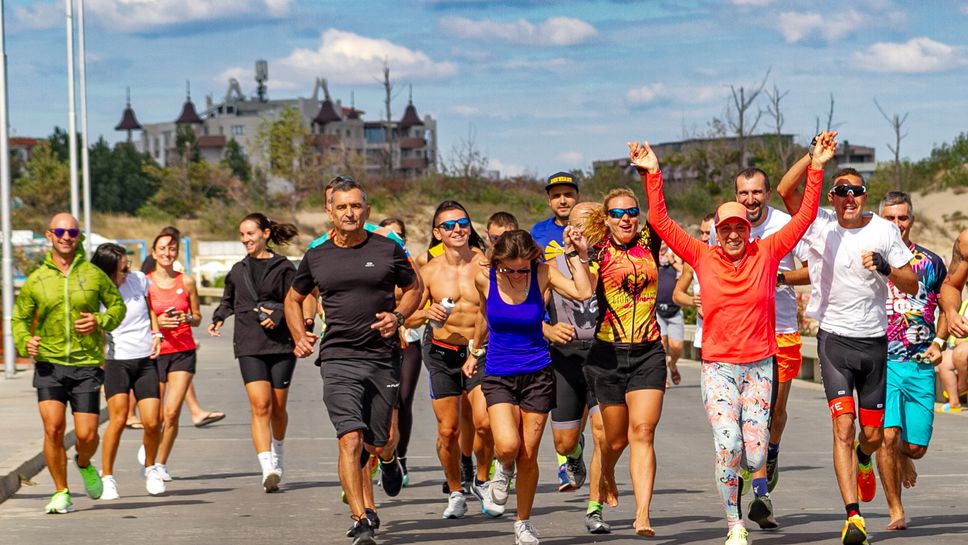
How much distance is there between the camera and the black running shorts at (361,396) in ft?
29.5

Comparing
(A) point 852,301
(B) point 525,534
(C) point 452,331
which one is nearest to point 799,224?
(A) point 852,301

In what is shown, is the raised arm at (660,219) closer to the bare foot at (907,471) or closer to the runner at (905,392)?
the runner at (905,392)

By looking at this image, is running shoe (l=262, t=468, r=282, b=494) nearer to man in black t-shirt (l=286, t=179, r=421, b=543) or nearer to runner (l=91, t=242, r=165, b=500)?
runner (l=91, t=242, r=165, b=500)

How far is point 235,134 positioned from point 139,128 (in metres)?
26.3

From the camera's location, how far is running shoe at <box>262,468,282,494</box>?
447 inches

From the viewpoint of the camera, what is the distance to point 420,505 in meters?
10.8

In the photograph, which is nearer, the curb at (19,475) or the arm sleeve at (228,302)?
the curb at (19,475)

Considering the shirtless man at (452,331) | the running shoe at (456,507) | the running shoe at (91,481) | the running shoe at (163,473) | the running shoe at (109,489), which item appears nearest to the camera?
the running shoe at (456,507)

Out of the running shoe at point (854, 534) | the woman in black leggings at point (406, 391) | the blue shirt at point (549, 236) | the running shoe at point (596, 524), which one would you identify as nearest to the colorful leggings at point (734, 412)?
A: the running shoe at point (854, 534)

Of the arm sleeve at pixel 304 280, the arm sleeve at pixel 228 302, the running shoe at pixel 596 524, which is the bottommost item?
the running shoe at pixel 596 524

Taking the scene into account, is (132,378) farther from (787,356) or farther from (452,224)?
(787,356)

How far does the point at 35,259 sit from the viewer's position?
121ft

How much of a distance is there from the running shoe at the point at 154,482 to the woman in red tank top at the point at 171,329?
2.9 inches

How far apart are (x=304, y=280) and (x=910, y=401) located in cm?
363
